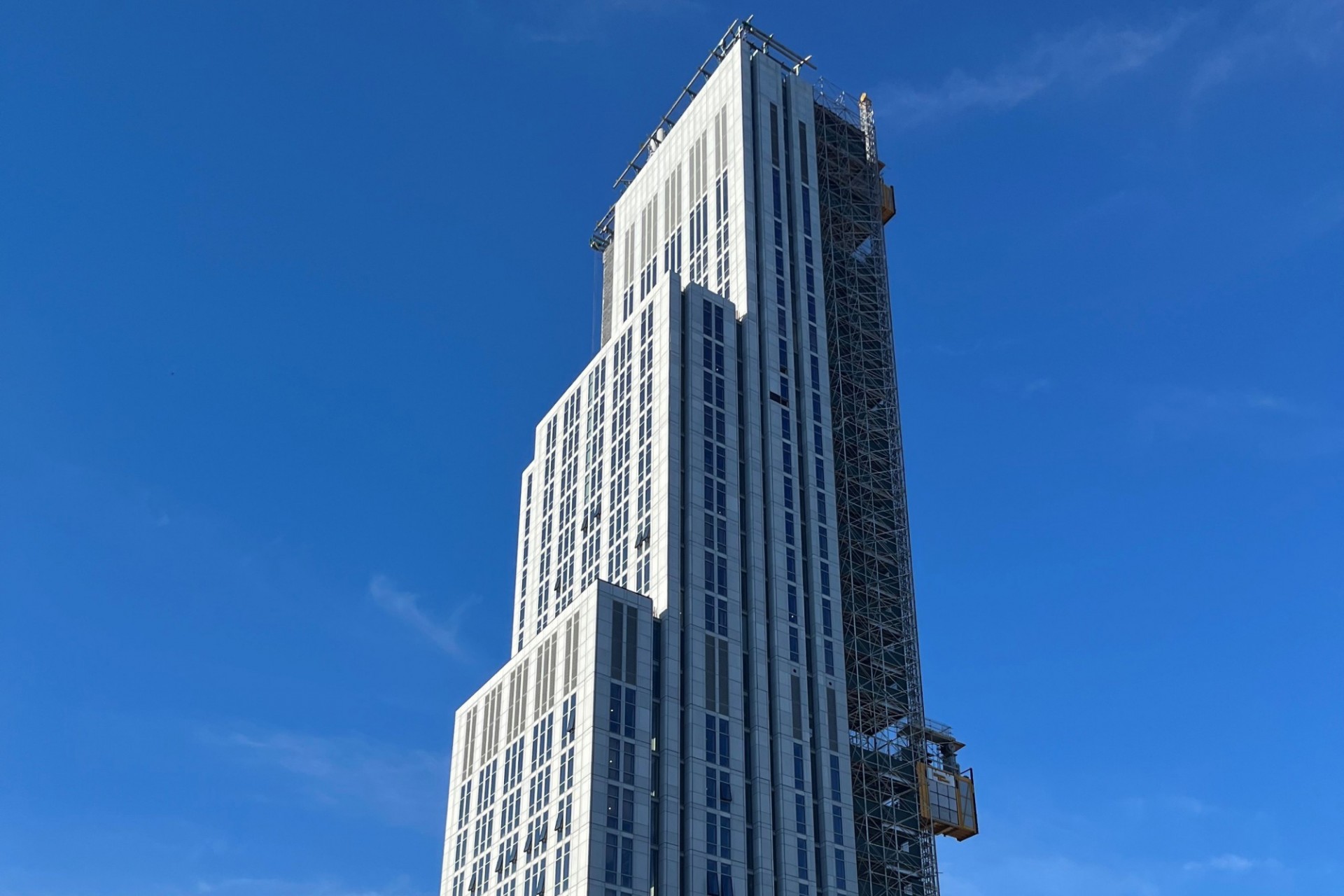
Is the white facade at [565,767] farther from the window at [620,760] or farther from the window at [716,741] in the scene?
the window at [716,741]

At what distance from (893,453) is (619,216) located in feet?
162

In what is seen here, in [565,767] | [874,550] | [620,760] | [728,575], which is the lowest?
[620,760]

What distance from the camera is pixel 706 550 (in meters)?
139

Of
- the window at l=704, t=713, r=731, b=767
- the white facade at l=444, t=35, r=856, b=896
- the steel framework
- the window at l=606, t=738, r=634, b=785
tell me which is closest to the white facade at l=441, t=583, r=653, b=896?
the window at l=606, t=738, r=634, b=785

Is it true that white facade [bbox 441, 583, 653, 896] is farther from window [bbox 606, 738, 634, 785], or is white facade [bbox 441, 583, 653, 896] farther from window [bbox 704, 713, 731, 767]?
window [bbox 704, 713, 731, 767]

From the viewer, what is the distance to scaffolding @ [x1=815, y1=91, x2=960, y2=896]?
139 meters

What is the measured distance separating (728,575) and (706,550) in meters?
2.93

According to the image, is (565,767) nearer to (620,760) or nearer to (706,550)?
(620,760)

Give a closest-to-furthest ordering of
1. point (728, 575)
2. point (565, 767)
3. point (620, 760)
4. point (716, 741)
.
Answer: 1. point (620, 760)
2. point (565, 767)
3. point (716, 741)
4. point (728, 575)

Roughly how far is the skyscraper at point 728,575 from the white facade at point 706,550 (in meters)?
0.27

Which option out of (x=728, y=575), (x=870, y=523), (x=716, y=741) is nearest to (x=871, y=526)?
(x=870, y=523)

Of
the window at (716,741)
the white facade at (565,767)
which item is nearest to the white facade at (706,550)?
the window at (716,741)

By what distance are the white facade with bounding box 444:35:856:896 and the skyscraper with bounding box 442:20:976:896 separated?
0.27 meters

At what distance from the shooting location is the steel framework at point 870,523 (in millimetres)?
139000
